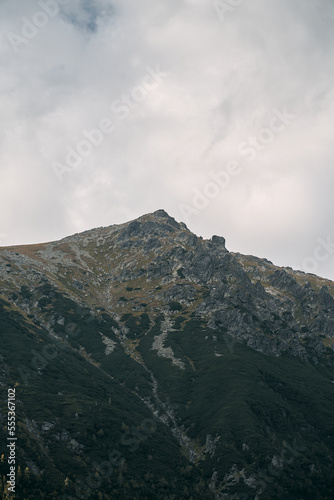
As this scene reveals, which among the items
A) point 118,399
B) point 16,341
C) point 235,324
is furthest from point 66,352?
point 235,324

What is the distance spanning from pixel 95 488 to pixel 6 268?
149448 mm

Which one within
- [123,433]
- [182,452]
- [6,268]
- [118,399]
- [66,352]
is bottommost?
[182,452]

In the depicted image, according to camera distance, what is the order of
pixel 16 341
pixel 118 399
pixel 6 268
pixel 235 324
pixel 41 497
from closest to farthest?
1. pixel 41 497
2. pixel 118 399
3. pixel 16 341
4. pixel 235 324
5. pixel 6 268

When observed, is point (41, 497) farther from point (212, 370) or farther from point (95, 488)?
point (212, 370)

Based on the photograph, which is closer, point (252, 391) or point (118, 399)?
point (118, 399)

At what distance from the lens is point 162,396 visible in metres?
125

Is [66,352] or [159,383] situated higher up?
[66,352]

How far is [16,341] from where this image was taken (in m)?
122

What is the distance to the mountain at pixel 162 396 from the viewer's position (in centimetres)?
8050

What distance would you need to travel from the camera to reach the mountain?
80500 millimetres

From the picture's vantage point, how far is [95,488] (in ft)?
237

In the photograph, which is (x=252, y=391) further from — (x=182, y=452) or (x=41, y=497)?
→ (x=41, y=497)

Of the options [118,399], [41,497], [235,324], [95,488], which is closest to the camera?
[41,497]

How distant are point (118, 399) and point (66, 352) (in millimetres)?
34627
